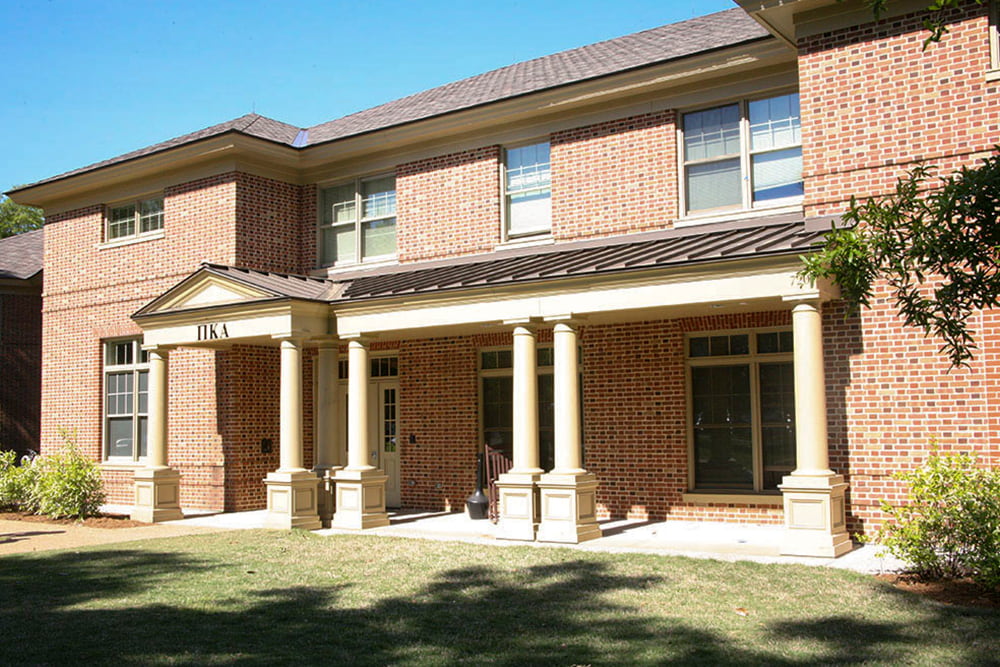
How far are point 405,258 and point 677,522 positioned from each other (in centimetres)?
687

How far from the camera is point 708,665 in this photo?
6.48 metres

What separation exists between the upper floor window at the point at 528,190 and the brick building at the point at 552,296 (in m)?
0.04

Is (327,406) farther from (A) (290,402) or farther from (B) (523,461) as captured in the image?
(B) (523,461)

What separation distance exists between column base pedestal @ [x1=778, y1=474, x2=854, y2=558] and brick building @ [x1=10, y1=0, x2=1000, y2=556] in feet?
0.09

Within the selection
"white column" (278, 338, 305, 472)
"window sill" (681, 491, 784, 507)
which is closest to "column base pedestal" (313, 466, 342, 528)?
"white column" (278, 338, 305, 472)

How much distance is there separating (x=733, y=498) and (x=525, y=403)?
336 cm

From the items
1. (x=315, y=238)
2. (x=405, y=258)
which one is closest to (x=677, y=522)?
(x=405, y=258)

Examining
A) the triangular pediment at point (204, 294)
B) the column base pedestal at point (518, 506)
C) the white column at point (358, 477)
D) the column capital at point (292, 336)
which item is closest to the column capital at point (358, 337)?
the white column at point (358, 477)

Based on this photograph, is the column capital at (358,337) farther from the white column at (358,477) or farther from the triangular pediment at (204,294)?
the triangular pediment at (204,294)

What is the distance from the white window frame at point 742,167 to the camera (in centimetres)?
1366

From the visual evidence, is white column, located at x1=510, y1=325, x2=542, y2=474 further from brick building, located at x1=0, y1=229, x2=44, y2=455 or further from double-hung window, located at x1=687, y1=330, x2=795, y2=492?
brick building, located at x1=0, y1=229, x2=44, y2=455

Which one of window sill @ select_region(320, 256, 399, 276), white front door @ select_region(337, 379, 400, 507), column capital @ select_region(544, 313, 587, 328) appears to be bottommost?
white front door @ select_region(337, 379, 400, 507)

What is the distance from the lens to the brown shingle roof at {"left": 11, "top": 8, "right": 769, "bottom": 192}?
15102 mm

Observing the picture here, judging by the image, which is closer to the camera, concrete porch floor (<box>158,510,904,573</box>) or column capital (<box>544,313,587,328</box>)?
concrete porch floor (<box>158,510,904,573</box>)
